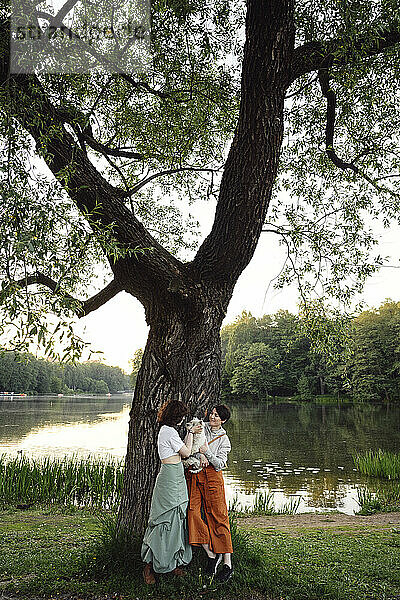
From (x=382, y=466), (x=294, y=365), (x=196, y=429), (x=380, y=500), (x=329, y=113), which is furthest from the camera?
(x=294, y=365)

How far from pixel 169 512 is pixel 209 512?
1.45ft

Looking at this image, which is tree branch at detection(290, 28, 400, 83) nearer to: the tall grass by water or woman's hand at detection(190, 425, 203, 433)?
woman's hand at detection(190, 425, 203, 433)

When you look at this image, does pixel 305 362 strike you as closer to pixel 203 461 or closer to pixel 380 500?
pixel 380 500

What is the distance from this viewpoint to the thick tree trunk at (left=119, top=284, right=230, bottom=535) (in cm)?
464

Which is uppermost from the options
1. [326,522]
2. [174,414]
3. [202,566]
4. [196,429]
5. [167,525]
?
[174,414]

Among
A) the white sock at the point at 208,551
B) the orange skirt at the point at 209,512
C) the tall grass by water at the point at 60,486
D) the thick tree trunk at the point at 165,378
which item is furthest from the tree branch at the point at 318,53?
the tall grass by water at the point at 60,486

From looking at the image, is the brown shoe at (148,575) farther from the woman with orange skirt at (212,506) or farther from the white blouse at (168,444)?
the white blouse at (168,444)

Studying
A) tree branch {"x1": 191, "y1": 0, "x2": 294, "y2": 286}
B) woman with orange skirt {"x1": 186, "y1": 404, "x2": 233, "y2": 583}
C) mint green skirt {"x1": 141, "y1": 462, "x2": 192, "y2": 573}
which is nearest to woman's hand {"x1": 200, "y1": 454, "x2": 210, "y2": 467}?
woman with orange skirt {"x1": 186, "y1": 404, "x2": 233, "y2": 583}

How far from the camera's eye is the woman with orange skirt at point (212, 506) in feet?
13.9

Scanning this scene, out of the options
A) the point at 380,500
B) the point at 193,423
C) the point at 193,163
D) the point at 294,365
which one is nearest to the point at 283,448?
the point at 380,500

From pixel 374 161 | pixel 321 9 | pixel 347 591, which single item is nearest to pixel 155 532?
pixel 347 591

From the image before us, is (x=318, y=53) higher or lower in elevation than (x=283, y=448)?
higher

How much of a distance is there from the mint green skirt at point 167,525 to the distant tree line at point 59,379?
5083 cm

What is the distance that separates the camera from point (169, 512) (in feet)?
Result: 13.5
